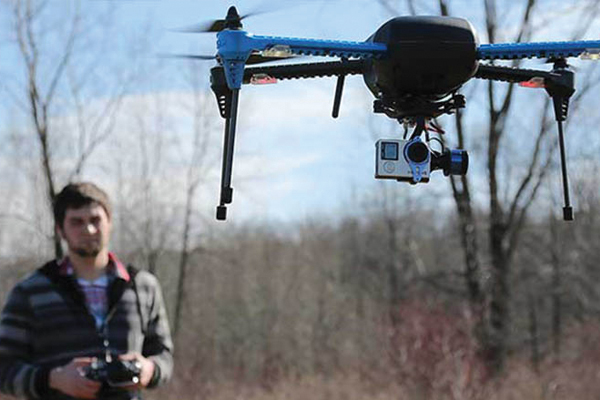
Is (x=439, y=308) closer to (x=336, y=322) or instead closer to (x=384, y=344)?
(x=384, y=344)

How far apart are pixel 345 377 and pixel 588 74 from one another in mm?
7753

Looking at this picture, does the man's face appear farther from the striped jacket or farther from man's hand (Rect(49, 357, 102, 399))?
man's hand (Rect(49, 357, 102, 399))

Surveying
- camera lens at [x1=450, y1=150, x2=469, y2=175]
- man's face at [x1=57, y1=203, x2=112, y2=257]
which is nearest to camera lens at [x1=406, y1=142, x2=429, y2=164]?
camera lens at [x1=450, y1=150, x2=469, y2=175]

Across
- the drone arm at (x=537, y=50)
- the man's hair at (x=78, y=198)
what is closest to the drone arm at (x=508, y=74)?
the drone arm at (x=537, y=50)

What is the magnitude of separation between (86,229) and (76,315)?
0.30m

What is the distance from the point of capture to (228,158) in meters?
3.04

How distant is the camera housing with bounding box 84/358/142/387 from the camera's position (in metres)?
3.75

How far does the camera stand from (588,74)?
39.6ft

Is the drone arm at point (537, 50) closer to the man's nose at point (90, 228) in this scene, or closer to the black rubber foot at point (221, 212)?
the black rubber foot at point (221, 212)

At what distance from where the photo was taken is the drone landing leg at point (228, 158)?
3006 mm

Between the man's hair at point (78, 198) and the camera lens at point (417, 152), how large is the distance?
1334 millimetres

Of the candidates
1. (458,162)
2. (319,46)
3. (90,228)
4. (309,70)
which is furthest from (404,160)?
(90,228)

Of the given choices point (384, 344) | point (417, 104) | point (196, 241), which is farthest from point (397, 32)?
point (196, 241)

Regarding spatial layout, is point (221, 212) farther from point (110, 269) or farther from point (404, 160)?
point (110, 269)
